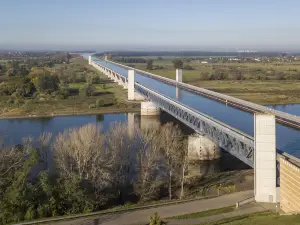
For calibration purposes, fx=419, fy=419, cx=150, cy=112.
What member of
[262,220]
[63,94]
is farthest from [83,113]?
[262,220]

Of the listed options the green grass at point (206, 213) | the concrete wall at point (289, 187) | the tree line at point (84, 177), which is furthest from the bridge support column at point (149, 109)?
the concrete wall at point (289, 187)

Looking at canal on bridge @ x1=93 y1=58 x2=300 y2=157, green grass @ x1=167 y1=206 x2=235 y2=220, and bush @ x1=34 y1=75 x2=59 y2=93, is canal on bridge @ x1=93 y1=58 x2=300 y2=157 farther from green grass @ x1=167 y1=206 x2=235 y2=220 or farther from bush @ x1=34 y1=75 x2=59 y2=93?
Answer: bush @ x1=34 y1=75 x2=59 y2=93

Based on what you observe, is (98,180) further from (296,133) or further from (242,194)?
(296,133)

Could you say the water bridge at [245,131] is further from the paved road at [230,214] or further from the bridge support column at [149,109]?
the bridge support column at [149,109]

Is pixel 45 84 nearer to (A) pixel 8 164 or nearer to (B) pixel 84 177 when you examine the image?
(A) pixel 8 164

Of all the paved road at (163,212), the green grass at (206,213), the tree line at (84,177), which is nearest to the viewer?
the paved road at (163,212)

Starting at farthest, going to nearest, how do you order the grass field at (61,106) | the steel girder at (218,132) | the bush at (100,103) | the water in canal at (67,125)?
the bush at (100,103), the grass field at (61,106), the water in canal at (67,125), the steel girder at (218,132)
